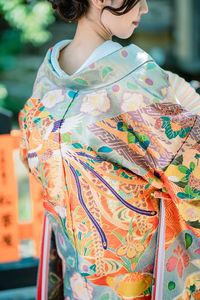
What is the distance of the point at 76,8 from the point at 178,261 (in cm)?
92

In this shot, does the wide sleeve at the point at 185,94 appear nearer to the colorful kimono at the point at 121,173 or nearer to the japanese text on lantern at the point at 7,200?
the colorful kimono at the point at 121,173

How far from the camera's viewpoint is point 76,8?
209 centimetres

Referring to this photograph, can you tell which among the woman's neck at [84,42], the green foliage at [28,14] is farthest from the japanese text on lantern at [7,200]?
the woman's neck at [84,42]

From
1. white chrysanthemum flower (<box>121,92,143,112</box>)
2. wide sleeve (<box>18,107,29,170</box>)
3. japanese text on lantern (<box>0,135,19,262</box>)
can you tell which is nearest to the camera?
white chrysanthemum flower (<box>121,92,143,112</box>)

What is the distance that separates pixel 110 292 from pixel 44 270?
365mm

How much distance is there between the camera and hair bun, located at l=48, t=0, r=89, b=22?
208cm

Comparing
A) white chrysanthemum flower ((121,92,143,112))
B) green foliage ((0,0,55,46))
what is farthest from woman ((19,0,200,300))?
green foliage ((0,0,55,46))

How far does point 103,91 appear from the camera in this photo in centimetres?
200

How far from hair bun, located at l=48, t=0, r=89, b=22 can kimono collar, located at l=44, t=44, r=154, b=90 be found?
20cm

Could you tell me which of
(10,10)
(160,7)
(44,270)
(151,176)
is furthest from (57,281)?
(160,7)

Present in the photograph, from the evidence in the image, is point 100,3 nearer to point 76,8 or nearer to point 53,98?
point 76,8

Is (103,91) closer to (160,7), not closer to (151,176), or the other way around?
(151,176)

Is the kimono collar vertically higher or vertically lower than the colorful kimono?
higher

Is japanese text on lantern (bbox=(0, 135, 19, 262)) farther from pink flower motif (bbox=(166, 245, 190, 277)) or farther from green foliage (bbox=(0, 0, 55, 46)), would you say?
pink flower motif (bbox=(166, 245, 190, 277))
